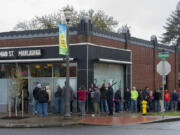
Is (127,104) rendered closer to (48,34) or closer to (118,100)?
(118,100)

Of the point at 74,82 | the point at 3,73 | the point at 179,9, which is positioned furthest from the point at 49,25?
the point at 179,9

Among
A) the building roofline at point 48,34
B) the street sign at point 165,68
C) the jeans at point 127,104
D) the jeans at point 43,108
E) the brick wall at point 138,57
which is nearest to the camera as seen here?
the street sign at point 165,68

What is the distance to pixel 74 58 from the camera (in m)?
21.9

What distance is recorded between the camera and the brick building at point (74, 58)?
22.0 meters

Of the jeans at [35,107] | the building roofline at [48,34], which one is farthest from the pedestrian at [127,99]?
the jeans at [35,107]

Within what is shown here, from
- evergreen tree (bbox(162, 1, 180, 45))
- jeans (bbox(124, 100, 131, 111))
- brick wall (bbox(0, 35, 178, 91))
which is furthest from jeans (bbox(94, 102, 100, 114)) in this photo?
evergreen tree (bbox(162, 1, 180, 45))

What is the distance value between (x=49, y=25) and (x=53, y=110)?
2934cm

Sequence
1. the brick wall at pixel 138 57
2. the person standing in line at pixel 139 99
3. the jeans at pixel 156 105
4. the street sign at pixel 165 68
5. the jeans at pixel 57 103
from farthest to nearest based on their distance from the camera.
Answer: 1. the jeans at pixel 156 105
2. the person standing in line at pixel 139 99
3. the brick wall at pixel 138 57
4. the jeans at pixel 57 103
5. the street sign at pixel 165 68

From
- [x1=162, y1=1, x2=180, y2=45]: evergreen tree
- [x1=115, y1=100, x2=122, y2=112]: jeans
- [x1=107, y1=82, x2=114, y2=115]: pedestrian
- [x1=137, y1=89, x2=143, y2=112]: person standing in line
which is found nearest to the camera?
[x1=107, y1=82, x2=114, y2=115]: pedestrian

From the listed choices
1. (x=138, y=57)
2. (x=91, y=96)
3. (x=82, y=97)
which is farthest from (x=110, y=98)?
(x=138, y=57)

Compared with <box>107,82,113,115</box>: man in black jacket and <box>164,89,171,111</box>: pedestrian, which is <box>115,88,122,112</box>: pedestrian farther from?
<box>164,89,171,111</box>: pedestrian

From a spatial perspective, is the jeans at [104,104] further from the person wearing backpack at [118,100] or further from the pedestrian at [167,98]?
the pedestrian at [167,98]

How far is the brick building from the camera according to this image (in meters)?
22.0

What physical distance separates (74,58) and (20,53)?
4.09 meters
